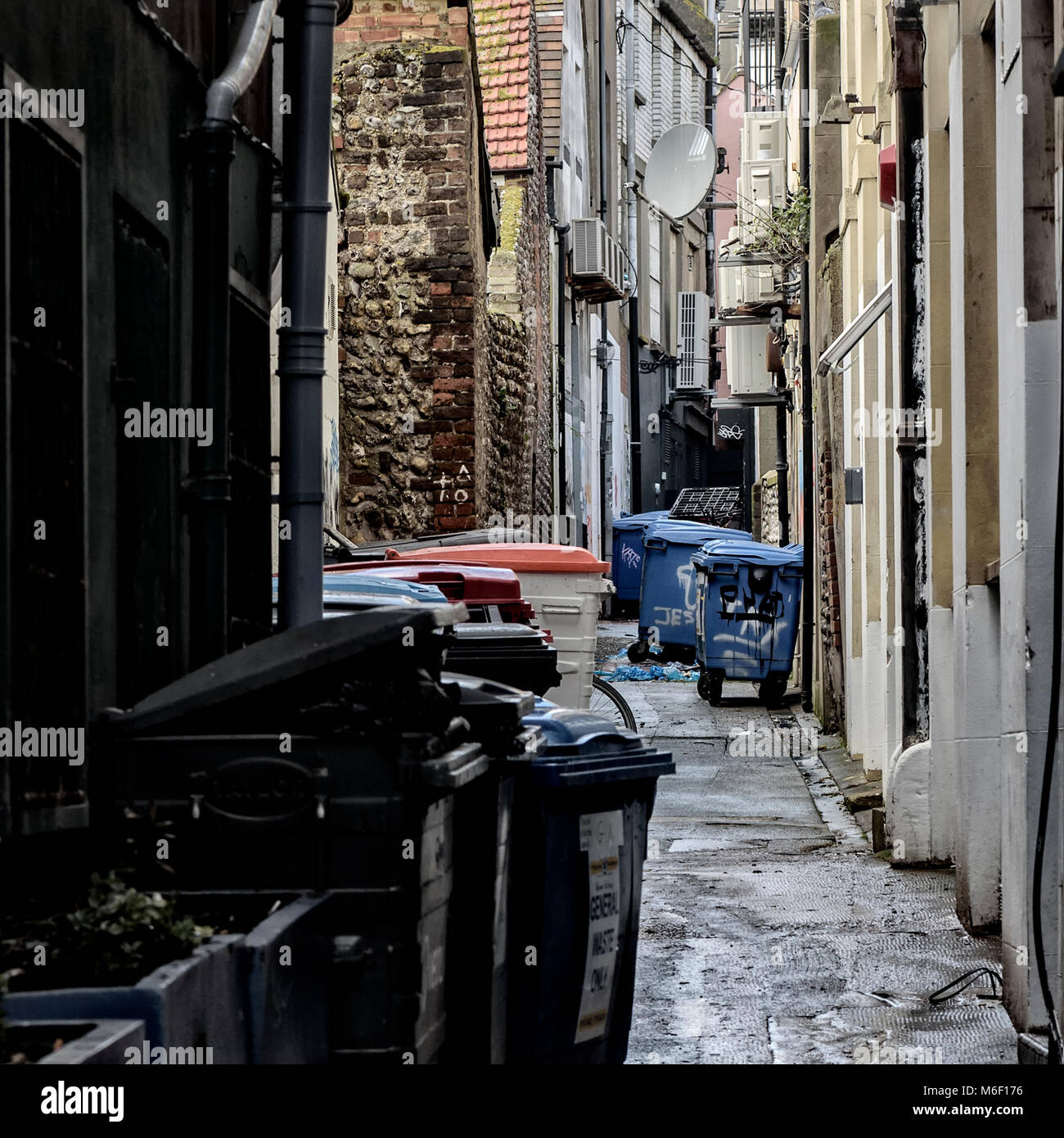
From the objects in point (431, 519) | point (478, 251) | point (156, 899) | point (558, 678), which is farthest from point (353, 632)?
point (478, 251)

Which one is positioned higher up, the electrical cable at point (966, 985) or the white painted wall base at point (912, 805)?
the white painted wall base at point (912, 805)

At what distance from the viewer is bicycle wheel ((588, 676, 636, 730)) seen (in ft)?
46.4

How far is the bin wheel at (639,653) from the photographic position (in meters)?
23.6

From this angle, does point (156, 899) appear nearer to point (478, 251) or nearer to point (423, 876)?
point (423, 876)

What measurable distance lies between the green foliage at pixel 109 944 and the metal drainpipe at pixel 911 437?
7326 millimetres

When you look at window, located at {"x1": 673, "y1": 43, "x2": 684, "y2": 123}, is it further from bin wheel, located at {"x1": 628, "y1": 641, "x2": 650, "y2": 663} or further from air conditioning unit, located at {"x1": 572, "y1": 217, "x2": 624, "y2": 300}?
bin wheel, located at {"x1": 628, "y1": 641, "x2": 650, "y2": 663}

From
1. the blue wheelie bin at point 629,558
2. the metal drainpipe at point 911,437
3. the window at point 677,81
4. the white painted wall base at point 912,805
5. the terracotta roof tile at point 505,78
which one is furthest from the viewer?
the window at point 677,81

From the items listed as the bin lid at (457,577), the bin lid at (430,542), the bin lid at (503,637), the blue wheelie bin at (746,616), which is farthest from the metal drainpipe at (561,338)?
the bin lid at (503,637)

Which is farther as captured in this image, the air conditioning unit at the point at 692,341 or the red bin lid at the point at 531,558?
the air conditioning unit at the point at 692,341

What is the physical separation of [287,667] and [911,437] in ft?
22.2

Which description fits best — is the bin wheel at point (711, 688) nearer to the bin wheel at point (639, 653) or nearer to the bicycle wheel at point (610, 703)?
the bin wheel at point (639, 653)

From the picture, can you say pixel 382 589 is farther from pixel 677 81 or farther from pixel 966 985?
pixel 677 81

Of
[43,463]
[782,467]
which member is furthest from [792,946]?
[782,467]

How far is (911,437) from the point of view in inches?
428
